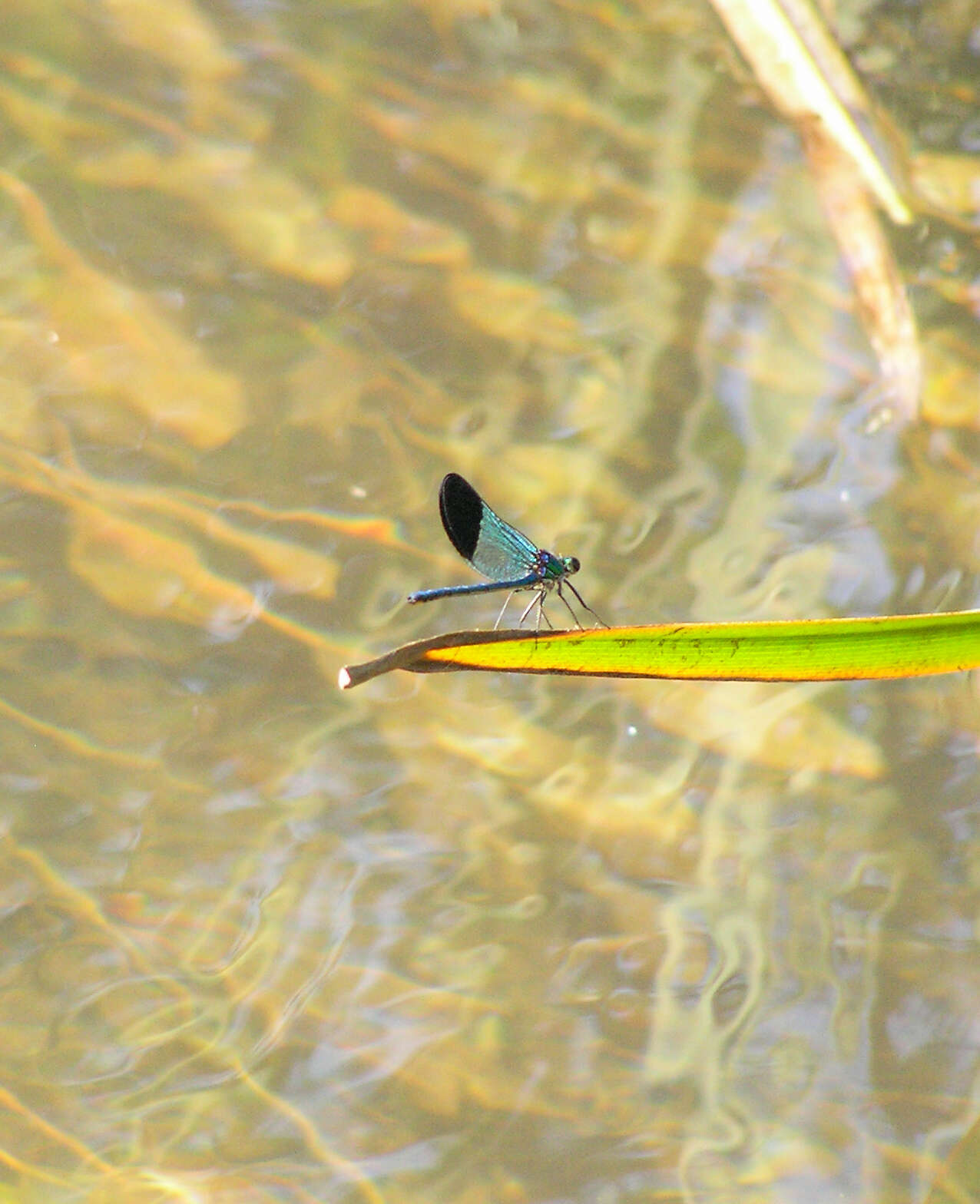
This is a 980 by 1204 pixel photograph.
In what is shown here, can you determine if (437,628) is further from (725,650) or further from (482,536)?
(725,650)

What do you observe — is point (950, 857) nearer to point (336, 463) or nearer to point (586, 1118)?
point (586, 1118)

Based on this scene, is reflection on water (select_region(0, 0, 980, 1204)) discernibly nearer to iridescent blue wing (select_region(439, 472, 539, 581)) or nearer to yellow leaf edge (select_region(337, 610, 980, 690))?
iridescent blue wing (select_region(439, 472, 539, 581))

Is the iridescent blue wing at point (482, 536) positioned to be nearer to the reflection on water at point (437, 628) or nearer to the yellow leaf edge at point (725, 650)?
the reflection on water at point (437, 628)

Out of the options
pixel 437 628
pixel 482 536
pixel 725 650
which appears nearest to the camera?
pixel 725 650

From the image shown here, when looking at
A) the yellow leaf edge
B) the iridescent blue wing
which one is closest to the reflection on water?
the iridescent blue wing

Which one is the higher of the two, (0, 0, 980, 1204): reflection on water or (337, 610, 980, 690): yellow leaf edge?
(337, 610, 980, 690): yellow leaf edge

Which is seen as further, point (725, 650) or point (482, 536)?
point (482, 536)

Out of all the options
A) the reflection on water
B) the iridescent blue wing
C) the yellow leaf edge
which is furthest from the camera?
the reflection on water

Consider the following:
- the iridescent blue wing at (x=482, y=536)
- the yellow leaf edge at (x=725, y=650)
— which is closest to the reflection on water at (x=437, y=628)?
the iridescent blue wing at (x=482, y=536)

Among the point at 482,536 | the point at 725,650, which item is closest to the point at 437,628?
the point at 482,536

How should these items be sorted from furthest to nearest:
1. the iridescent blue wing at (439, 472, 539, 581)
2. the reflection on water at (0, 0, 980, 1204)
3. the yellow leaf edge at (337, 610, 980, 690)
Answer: the reflection on water at (0, 0, 980, 1204) → the iridescent blue wing at (439, 472, 539, 581) → the yellow leaf edge at (337, 610, 980, 690)
